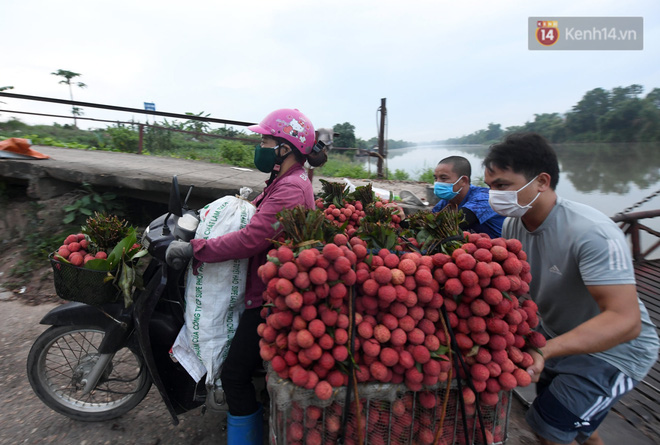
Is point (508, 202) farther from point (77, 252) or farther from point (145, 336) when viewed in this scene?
point (77, 252)

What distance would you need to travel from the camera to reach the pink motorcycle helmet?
2086mm

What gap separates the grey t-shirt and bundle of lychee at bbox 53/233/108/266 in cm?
254

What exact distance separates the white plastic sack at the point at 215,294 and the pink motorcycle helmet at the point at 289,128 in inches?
19.8

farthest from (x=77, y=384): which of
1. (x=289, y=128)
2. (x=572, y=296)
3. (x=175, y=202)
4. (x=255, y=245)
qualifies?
(x=572, y=296)

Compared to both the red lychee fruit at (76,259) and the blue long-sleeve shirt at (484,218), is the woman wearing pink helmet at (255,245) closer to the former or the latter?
the red lychee fruit at (76,259)

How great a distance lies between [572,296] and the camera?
173cm

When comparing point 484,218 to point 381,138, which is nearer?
point 484,218

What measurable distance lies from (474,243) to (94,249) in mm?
2212

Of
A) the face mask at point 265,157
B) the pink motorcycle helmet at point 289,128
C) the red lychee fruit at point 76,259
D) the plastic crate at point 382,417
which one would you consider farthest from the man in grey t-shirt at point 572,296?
the red lychee fruit at point 76,259

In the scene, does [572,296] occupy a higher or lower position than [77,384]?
higher

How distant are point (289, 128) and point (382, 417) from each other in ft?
5.45

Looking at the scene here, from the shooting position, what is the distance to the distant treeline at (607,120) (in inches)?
243

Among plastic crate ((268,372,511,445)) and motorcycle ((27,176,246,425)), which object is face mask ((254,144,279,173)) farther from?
plastic crate ((268,372,511,445))

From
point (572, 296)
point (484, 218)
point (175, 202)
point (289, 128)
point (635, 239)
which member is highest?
point (289, 128)
